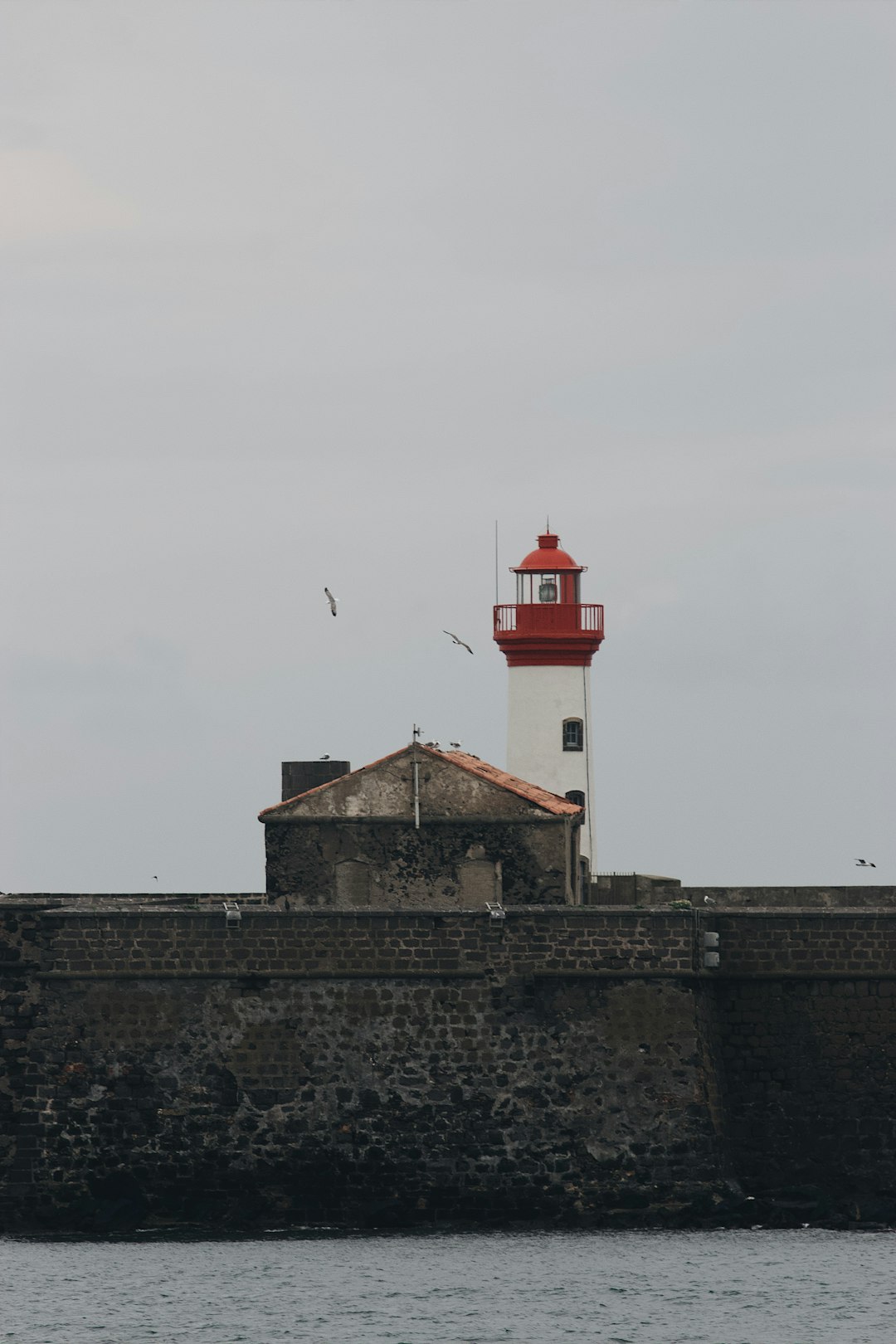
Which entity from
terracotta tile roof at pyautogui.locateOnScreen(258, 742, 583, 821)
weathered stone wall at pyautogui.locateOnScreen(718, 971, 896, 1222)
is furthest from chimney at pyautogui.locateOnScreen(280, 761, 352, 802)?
weathered stone wall at pyautogui.locateOnScreen(718, 971, 896, 1222)

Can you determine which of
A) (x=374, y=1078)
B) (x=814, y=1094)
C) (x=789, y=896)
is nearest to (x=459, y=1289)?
(x=374, y=1078)

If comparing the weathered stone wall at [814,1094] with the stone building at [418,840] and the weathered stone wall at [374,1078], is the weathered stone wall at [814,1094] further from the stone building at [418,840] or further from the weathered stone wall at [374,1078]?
the stone building at [418,840]

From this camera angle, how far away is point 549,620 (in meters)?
47.7

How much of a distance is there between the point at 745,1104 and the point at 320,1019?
5.04 meters

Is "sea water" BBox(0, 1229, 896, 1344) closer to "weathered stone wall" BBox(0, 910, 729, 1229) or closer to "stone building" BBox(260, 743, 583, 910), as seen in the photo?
"weathered stone wall" BBox(0, 910, 729, 1229)

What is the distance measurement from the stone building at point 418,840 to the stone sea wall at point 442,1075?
252 centimetres

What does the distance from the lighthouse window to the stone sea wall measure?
32.8ft

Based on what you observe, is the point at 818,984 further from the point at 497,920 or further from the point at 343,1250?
the point at 343,1250

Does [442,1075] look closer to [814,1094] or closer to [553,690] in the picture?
[814,1094]

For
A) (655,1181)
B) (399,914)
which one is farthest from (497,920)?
(655,1181)

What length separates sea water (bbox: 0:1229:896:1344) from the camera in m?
33.7

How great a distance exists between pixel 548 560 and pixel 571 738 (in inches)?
108

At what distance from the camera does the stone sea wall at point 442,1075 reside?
121ft

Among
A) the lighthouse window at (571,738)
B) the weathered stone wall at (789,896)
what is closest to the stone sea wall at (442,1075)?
the weathered stone wall at (789,896)
